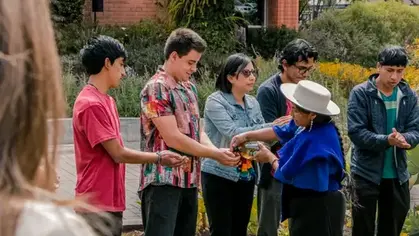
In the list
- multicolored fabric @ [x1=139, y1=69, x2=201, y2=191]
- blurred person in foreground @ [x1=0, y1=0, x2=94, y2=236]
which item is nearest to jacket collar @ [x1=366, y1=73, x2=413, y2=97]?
multicolored fabric @ [x1=139, y1=69, x2=201, y2=191]

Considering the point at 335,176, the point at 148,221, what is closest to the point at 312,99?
the point at 335,176

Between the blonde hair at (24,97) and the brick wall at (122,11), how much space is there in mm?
16535

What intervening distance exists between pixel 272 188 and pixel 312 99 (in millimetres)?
1112

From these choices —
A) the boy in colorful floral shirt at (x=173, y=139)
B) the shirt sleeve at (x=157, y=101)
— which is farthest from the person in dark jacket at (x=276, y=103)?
the shirt sleeve at (x=157, y=101)

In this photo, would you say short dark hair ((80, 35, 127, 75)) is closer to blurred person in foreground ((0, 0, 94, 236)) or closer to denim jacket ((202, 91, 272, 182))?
denim jacket ((202, 91, 272, 182))

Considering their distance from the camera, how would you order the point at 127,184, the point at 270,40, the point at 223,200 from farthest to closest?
the point at 270,40, the point at 127,184, the point at 223,200

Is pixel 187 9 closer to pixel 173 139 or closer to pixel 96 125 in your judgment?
pixel 173 139

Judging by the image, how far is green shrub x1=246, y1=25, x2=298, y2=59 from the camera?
709 inches

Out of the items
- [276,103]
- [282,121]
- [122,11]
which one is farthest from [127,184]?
[122,11]

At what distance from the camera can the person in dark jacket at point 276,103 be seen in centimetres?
579

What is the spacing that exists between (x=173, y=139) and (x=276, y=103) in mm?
1386

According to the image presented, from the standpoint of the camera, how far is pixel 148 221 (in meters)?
4.82

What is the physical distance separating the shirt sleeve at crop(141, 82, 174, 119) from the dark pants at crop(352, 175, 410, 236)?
202 centimetres

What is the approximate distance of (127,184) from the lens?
8.85 metres
